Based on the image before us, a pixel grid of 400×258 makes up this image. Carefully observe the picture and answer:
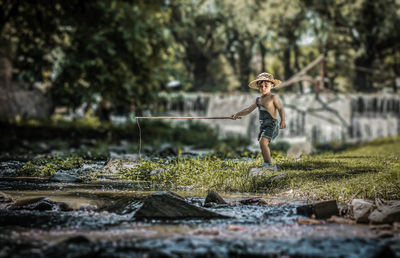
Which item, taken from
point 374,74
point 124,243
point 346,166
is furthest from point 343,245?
point 374,74

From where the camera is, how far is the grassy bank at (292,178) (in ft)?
18.4

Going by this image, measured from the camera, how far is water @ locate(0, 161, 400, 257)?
322cm

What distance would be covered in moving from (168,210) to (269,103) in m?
3.05

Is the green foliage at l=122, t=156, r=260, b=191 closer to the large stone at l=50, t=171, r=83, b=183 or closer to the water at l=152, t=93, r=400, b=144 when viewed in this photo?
the large stone at l=50, t=171, r=83, b=183

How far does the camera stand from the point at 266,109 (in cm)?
706

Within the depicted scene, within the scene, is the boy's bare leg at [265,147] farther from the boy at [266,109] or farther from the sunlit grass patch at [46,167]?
the sunlit grass patch at [46,167]

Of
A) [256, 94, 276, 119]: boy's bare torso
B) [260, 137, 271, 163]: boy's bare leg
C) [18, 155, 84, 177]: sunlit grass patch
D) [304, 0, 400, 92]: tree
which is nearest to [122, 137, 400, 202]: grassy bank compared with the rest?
[260, 137, 271, 163]: boy's bare leg

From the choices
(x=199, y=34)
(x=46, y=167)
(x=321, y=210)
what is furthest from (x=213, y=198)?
(x=199, y=34)

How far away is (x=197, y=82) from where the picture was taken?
4391cm

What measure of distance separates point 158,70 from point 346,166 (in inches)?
500

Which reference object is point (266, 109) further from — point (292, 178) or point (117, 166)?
point (117, 166)

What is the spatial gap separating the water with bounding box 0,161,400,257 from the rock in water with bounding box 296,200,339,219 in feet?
0.42

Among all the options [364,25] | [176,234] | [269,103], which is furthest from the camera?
[364,25]

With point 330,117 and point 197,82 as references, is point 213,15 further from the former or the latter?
point 330,117
